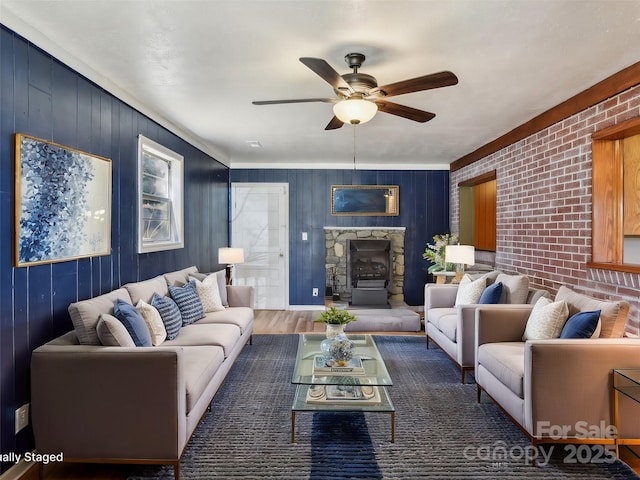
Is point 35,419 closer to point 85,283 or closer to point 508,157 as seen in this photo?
point 85,283

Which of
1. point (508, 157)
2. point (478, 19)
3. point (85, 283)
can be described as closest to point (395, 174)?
point (508, 157)

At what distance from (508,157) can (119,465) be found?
4.61 meters

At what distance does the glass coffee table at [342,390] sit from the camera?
249 cm

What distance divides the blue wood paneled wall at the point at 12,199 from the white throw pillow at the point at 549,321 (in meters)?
3.12

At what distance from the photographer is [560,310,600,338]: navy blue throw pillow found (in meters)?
2.50

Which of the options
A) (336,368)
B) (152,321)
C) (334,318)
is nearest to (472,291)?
(334,318)

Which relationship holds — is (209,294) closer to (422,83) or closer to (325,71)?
(325,71)

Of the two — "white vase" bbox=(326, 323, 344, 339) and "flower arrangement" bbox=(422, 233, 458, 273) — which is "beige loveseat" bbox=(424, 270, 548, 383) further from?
"flower arrangement" bbox=(422, 233, 458, 273)

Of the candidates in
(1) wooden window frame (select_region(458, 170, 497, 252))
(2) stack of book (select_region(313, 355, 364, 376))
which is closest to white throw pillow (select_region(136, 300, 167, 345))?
(2) stack of book (select_region(313, 355, 364, 376))

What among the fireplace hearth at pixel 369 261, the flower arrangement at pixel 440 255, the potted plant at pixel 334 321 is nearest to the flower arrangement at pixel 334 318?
the potted plant at pixel 334 321

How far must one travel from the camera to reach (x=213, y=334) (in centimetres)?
329

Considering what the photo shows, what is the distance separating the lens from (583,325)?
2.52m

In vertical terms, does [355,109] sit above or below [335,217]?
above

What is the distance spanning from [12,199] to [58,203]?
354 mm
